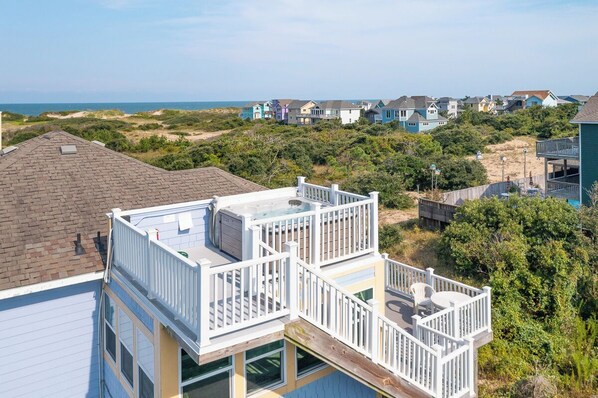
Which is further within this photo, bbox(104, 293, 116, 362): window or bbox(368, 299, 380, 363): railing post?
bbox(104, 293, 116, 362): window

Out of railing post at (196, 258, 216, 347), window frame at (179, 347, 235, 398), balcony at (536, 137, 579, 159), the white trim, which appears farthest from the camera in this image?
balcony at (536, 137, 579, 159)

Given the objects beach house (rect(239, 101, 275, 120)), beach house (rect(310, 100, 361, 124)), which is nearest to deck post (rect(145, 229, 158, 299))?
beach house (rect(310, 100, 361, 124))

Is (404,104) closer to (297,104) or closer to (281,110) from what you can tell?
(297,104)

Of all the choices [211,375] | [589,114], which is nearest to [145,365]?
[211,375]

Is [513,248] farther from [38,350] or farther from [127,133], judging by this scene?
[127,133]

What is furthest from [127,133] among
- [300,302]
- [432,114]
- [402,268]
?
[300,302]

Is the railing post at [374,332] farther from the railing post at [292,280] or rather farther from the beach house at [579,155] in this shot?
the beach house at [579,155]

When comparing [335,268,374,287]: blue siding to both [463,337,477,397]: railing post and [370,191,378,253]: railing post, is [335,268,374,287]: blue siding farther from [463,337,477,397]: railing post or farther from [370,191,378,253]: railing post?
[463,337,477,397]: railing post
